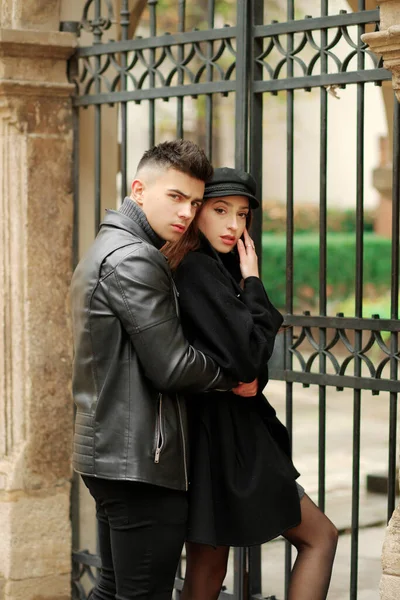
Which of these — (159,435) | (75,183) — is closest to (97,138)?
(75,183)

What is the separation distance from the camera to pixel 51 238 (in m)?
4.84

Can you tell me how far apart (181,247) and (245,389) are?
489 millimetres

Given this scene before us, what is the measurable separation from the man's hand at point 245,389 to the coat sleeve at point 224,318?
0.06 metres

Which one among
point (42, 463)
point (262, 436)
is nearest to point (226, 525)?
point (262, 436)

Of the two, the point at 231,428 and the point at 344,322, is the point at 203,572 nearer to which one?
the point at 231,428

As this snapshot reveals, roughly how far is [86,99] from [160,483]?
7.42ft

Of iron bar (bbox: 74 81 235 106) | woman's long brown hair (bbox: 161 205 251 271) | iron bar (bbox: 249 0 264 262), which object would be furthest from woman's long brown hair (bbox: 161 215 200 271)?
iron bar (bbox: 74 81 235 106)

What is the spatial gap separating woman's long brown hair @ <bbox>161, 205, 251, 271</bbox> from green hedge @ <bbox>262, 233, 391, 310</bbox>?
49.0 feet

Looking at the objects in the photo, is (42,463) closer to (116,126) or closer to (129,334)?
(116,126)

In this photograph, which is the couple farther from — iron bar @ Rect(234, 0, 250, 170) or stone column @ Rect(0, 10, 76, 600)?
stone column @ Rect(0, 10, 76, 600)

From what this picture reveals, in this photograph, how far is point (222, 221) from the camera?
3447mm

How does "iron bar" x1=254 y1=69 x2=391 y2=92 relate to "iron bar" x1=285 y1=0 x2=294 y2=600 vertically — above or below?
above

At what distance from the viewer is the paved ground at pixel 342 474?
17.9 feet

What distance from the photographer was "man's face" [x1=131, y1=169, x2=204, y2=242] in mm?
3223
